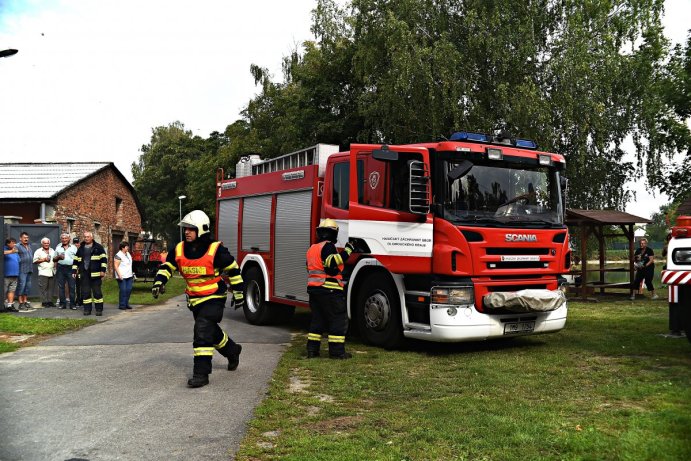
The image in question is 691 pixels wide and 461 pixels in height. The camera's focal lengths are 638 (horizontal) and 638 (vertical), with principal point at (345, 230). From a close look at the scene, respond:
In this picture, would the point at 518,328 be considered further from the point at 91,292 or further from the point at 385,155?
the point at 91,292

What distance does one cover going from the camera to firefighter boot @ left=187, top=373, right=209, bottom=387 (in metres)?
6.79

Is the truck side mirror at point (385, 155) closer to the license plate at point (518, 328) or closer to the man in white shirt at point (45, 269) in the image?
the license plate at point (518, 328)

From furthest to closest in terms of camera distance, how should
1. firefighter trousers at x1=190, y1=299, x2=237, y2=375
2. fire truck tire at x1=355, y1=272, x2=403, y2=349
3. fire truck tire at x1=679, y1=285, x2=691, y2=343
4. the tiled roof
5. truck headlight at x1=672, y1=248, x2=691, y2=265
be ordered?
the tiled roof
fire truck tire at x1=355, y1=272, x2=403, y2=349
fire truck tire at x1=679, y1=285, x2=691, y2=343
truck headlight at x1=672, y1=248, x2=691, y2=265
firefighter trousers at x1=190, y1=299, x2=237, y2=375

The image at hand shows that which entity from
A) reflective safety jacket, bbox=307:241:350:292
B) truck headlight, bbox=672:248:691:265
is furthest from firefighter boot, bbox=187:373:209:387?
truck headlight, bbox=672:248:691:265

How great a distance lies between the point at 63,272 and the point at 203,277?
1022 centimetres

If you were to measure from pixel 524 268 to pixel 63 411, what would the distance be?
584 cm

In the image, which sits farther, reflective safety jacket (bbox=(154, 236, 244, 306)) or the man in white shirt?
the man in white shirt

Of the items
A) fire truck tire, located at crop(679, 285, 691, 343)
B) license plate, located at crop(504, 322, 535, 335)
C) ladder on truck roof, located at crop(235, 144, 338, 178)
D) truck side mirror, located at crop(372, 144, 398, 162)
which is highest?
ladder on truck roof, located at crop(235, 144, 338, 178)

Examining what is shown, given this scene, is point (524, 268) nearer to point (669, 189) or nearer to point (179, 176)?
point (669, 189)

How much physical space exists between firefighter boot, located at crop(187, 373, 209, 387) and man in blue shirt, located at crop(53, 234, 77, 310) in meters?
10.0

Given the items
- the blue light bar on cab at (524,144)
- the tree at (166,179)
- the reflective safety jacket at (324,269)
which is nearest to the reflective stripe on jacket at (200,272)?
the reflective safety jacket at (324,269)

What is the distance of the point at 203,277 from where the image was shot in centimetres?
705

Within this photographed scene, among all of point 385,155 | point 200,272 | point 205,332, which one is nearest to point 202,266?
point 200,272

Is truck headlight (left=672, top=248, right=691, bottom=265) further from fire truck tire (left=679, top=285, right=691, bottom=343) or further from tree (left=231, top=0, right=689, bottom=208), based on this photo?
tree (left=231, top=0, right=689, bottom=208)
